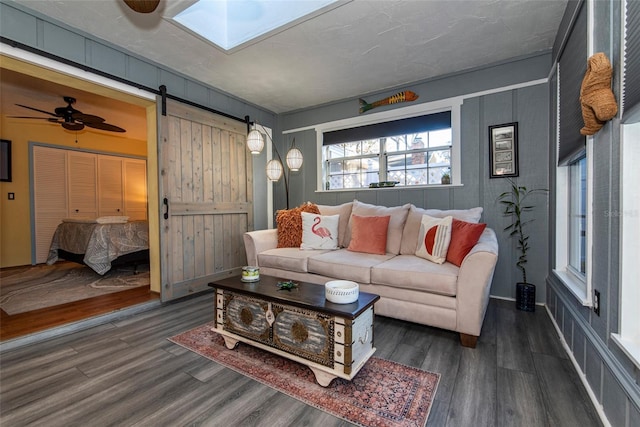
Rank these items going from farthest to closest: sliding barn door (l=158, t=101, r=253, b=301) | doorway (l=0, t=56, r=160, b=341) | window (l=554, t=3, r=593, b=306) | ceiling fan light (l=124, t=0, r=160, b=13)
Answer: sliding barn door (l=158, t=101, r=253, b=301) → doorway (l=0, t=56, r=160, b=341) → window (l=554, t=3, r=593, b=306) → ceiling fan light (l=124, t=0, r=160, b=13)

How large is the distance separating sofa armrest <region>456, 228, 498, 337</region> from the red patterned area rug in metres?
0.51

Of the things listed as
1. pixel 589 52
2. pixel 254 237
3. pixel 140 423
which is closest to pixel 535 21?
pixel 589 52

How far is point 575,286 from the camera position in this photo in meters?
1.88

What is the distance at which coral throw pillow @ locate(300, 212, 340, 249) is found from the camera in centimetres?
322

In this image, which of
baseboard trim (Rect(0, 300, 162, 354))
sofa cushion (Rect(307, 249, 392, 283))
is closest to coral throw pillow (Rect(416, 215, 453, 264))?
sofa cushion (Rect(307, 249, 392, 283))

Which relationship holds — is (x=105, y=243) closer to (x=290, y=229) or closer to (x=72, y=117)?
(x=72, y=117)

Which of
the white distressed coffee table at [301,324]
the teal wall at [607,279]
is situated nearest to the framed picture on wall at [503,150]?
the teal wall at [607,279]

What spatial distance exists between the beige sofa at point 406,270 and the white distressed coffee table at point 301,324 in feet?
1.94

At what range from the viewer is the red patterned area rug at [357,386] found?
137cm

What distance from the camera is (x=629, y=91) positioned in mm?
1107

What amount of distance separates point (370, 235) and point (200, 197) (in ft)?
6.91

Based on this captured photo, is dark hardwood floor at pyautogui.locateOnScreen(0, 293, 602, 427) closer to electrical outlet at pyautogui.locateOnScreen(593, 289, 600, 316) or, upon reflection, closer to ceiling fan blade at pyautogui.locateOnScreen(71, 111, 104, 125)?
electrical outlet at pyautogui.locateOnScreen(593, 289, 600, 316)

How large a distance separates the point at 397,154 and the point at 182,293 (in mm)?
3141

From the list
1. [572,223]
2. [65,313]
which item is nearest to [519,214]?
[572,223]
